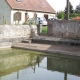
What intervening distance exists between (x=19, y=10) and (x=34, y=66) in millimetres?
20097

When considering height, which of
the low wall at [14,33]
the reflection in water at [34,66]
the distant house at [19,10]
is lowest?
the reflection in water at [34,66]

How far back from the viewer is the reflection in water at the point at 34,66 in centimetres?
1302

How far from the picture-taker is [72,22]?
22.4 metres

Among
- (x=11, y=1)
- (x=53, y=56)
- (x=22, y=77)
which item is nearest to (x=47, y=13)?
(x=11, y=1)

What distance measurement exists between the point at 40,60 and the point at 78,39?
18.7ft

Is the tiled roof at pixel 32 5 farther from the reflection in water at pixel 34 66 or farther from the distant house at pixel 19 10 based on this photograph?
the reflection in water at pixel 34 66

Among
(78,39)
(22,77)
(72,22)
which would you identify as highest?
(72,22)

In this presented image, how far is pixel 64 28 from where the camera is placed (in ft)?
75.5

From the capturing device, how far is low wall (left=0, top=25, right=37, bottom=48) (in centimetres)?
2198

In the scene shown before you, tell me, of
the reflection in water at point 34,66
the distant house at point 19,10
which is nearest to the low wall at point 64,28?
the reflection in water at point 34,66

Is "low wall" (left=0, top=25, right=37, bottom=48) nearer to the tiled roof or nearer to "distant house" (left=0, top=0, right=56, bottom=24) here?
"distant house" (left=0, top=0, right=56, bottom=24)

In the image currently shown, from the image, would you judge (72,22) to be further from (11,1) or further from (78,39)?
(11,1)

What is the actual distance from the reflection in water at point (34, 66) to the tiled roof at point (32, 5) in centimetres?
1547

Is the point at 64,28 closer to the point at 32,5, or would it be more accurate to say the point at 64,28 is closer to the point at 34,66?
the point at 34,66
